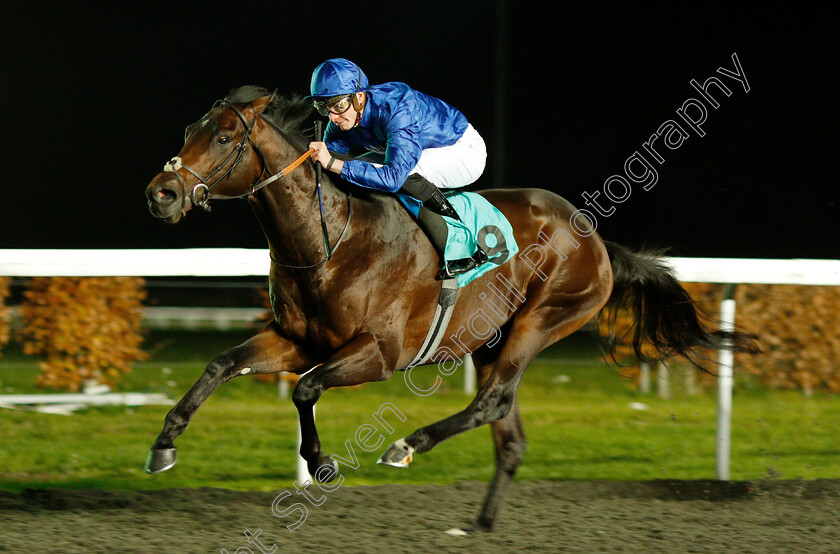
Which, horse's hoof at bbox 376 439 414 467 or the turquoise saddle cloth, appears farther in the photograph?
the turquoise saddle cloth

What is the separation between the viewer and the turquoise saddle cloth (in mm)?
3494

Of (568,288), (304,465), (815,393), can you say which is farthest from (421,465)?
(815,393)

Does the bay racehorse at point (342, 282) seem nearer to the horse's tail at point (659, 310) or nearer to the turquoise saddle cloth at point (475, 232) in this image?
the turquoise saddle cloth at point (475, 232)

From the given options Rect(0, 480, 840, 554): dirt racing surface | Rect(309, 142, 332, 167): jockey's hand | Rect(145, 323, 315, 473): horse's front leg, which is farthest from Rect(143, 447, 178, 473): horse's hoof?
Rect(309, 142, 332, 167): jockey's hand

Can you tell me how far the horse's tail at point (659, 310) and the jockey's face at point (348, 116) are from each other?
5.29ft

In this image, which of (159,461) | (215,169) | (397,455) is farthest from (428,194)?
(159,461)

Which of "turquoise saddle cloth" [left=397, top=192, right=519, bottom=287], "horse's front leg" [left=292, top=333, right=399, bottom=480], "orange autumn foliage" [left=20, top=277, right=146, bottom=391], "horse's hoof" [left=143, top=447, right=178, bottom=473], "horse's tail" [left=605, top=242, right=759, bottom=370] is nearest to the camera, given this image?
"horse's hoof" [left=143, top=447, right=178, bottom=473]

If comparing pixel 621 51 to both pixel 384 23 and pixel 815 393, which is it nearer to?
pixel 384 23

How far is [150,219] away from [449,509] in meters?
16.2

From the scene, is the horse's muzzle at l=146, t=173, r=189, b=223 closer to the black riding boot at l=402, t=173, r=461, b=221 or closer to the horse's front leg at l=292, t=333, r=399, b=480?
the horse's front leg at l=292, t=333, r=399, b=480

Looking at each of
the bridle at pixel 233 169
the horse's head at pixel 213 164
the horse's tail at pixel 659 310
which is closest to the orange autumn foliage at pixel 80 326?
the bridle at pixel 233 169

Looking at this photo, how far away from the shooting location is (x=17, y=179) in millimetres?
18141

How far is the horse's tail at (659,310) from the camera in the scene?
4297mm

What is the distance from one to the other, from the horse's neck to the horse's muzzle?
0.38m
